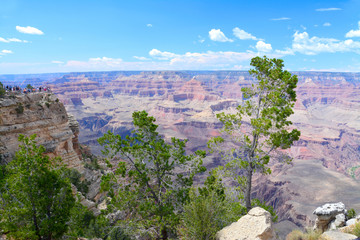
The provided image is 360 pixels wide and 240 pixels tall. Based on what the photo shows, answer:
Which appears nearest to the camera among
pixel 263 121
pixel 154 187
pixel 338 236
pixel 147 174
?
pixel 338 236

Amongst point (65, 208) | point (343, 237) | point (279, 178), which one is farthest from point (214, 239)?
point (279, 178)

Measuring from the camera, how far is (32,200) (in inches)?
436

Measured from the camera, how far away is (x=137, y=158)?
495 inches

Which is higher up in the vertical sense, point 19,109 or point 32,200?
point 19,109

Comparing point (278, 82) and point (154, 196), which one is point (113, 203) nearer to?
point (154, 196)

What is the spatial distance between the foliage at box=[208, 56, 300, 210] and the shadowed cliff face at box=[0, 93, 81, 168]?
24613mm

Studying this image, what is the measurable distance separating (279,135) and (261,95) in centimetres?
282

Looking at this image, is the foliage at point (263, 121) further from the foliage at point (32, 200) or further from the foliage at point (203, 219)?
the foliage at point (32, 200)

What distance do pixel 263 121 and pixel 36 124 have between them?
94.0ft

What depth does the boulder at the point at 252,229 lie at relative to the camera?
8851 mm

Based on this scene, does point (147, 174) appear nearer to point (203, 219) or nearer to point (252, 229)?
point (203, 219)

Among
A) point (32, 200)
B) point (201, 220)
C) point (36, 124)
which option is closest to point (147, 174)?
point (201, 220)

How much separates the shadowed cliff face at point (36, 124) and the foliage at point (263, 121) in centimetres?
2461

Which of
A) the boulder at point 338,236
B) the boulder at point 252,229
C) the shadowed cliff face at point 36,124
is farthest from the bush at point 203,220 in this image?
the shadowed cliff face at point 36,124
